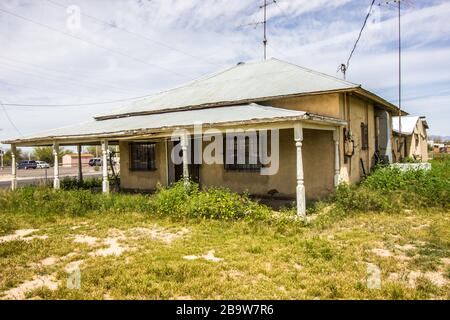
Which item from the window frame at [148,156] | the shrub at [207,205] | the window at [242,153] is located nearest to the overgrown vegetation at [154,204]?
the shrub at [207,205]

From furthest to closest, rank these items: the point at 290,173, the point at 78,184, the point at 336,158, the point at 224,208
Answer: the point at 78,184, the point at 290,173, the point at 336,158, the point at 224,208

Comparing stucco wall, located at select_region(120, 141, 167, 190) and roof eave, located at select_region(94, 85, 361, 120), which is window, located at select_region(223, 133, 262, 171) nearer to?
roof eave, located at select_region(94, 85, 361, 120)

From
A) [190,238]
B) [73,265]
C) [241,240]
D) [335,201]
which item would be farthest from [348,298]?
[335,201]

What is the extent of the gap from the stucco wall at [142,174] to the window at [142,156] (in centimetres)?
20

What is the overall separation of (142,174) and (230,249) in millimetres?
10242

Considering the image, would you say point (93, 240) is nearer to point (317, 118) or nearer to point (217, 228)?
point (217, 228)

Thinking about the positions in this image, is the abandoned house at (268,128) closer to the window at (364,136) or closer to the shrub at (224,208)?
the window at (364,136)

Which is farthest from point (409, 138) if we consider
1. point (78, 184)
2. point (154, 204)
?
point (78, 184)

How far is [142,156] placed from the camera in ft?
52.2

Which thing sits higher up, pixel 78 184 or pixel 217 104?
pixel 217 104

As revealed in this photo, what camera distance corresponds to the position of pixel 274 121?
9031 millimetres

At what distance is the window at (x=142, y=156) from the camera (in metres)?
15.5

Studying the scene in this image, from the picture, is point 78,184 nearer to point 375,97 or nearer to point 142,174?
point 142,174

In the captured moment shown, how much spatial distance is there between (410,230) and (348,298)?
398 cm
